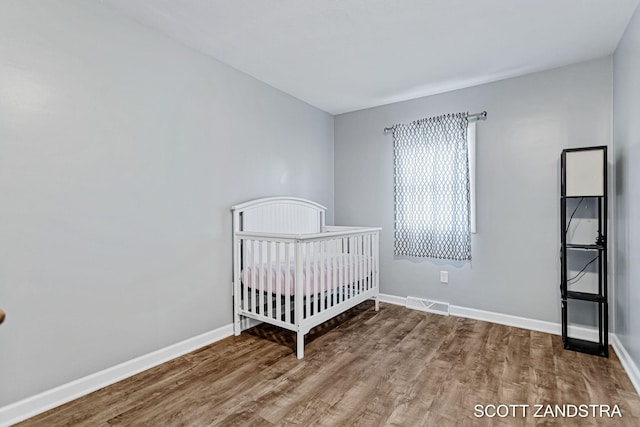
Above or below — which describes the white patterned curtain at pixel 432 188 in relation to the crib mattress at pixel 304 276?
above

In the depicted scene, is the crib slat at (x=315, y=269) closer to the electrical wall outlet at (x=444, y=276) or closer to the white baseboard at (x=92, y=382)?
the white baseboard at (x=92, y=382)

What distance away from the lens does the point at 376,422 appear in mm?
1567

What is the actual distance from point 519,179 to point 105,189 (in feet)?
10.3

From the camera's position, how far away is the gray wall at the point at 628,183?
1.93m

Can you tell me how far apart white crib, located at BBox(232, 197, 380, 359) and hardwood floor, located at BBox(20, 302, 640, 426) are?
0.23 meters

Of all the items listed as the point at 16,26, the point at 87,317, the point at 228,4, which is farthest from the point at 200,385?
the point at 228,4

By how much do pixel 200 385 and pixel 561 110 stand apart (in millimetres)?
3340

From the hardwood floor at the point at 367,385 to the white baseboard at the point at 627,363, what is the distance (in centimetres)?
3

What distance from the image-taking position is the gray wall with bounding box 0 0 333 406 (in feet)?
5.24

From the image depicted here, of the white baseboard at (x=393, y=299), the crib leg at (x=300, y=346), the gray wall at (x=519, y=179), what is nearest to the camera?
the crib leg at (x=300, y=346)

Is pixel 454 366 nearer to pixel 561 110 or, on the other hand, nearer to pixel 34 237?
pixel 561 110

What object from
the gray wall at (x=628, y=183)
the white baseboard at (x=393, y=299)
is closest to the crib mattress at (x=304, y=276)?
the white baseboard at (x=393, y=299)

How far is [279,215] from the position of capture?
3.07 metres

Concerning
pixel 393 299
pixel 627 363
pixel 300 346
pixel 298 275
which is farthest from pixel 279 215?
pixel 627 363
